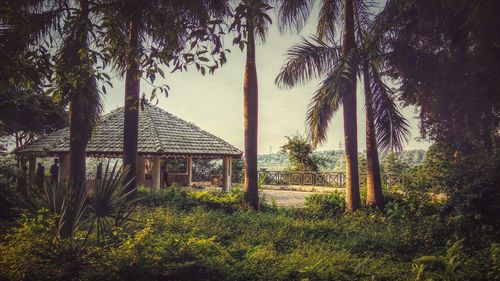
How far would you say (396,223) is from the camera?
31.8ft

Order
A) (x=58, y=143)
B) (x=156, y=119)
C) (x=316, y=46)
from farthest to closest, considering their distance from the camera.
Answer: (x=156, y=119) < (x=58, y=143) < (x=316, y=46)

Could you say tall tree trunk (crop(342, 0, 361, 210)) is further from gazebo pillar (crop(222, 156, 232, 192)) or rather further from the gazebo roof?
gazebo pillar (crop(222, 156, 232, 192))

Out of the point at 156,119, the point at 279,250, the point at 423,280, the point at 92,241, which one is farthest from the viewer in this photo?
the point at 156,119

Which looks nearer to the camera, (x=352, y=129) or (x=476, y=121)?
(x=476, y=121)

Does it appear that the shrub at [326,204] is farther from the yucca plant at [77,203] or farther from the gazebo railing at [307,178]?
the gazebo railing at [307,178]

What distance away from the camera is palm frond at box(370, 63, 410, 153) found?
11492 mm

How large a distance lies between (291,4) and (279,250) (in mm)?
8047

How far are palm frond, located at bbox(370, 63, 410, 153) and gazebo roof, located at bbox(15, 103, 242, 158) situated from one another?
8866 mm

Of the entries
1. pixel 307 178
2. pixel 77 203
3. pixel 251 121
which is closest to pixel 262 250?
pixel 77 203

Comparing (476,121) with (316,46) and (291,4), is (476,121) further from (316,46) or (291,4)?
(291,4)

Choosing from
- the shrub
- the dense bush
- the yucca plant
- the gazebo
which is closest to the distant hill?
the shrub

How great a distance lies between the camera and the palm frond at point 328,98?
10844 millimetres

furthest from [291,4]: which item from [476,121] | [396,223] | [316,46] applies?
[396,223]

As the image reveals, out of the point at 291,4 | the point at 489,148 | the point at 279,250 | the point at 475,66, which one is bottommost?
the point at 279,250
